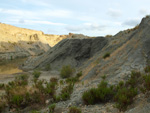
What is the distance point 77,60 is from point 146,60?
42.3 feet

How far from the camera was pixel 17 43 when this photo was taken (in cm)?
4678

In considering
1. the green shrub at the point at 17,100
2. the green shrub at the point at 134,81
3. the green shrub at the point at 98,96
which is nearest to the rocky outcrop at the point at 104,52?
the green shrub at the point at 134,81

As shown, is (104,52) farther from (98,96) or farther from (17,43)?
(17,43)

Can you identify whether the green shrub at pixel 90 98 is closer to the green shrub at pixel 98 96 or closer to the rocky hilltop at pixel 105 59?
the green shrub at pixel 98 96

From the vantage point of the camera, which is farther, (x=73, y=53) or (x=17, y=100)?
(x=73, y=53)

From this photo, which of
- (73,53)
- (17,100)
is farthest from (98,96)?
(73,53)

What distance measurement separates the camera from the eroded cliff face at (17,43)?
131 ft

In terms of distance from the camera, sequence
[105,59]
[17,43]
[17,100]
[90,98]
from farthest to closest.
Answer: [17,43] → [105,59] → [17,100] → [90,98]

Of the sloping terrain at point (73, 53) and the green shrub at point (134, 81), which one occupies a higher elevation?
the sloping terrain at point (73, 53)

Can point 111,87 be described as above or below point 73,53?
below

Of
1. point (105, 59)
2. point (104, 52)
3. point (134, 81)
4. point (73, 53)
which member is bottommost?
point (134, 81)

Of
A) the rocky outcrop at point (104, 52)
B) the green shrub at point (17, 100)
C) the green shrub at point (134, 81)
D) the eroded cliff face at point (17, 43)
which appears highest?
the eroded cliff face at point (17, 43)

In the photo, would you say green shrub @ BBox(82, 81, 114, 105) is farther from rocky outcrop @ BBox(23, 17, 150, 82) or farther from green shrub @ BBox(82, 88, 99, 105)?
rocky outcrop @ BBox(23, 17, 150, 82)

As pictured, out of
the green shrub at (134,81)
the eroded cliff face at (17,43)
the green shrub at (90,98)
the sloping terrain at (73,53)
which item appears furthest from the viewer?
the eroded cliff face at (17,43)
